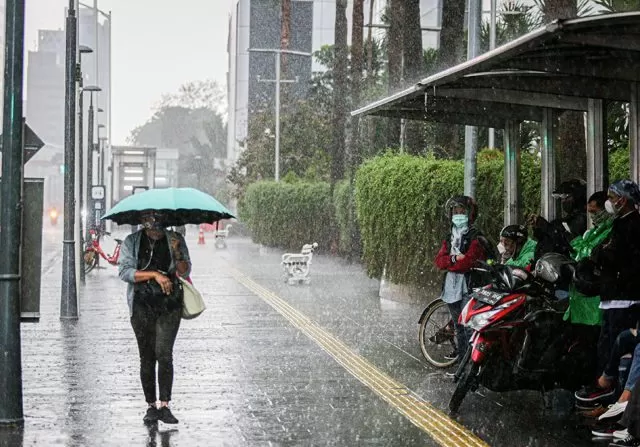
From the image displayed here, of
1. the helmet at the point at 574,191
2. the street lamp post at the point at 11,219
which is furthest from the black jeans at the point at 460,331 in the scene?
the street lamp post at the point at 11,219

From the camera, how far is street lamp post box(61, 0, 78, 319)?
57.2ft

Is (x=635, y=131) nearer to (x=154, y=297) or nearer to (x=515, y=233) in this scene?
(x=515, y=233)

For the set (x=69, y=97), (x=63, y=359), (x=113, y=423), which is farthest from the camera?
(x=69, y=97)

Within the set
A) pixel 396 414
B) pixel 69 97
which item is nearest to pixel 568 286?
pixel 396 414

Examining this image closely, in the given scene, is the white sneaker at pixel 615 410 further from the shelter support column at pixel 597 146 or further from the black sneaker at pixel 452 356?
the shelter support column at pixel 597 146

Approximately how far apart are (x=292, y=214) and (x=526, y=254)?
33.6 meters

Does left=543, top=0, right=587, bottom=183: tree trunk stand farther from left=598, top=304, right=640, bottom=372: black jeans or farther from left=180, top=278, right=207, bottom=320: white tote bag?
left=180, top=278, right=207, bottom=320: white tote bag

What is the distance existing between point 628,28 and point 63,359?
282 inches

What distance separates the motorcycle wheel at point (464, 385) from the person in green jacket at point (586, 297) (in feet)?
2.96

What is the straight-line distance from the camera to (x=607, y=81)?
439 inches

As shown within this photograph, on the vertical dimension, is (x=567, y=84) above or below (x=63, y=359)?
above

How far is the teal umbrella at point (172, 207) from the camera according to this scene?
9.23 m

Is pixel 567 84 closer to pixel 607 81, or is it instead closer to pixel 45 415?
pixel 607 81

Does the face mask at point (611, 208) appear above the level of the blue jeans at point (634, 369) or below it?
above
